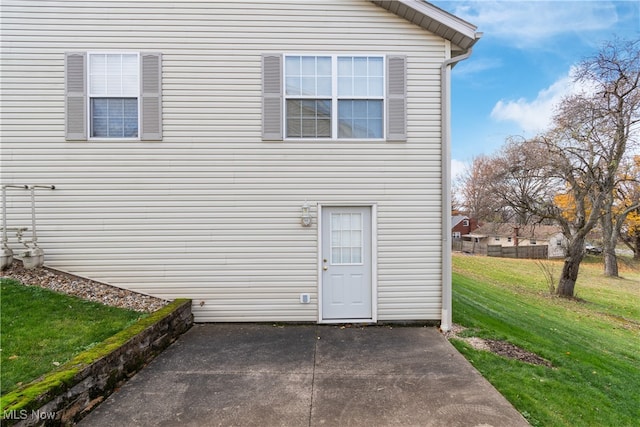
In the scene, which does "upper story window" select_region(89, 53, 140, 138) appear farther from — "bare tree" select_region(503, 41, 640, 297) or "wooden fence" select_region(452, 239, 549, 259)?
"wooden fence" select_region(452, 239, 549, 259)

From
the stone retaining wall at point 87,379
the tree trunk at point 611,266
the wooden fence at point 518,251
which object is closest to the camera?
the stone retaining wall at point 87,379

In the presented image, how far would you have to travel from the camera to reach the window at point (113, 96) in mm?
5008

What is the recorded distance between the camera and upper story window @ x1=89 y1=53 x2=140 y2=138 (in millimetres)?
5059

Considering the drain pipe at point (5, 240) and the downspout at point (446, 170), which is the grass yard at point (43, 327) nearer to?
the drain pipe at point (5, 240)

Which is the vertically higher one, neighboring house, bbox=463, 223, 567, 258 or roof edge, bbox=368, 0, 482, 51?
roof edge, bbox=368, 0, 482, 51

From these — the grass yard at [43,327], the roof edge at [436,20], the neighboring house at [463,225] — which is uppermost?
the roof edge at [436,20]

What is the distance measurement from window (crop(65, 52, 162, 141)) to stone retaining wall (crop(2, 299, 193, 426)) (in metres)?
3.03

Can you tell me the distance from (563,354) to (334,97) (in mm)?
5265

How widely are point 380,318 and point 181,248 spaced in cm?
345

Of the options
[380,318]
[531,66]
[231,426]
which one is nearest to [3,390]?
[231,426]

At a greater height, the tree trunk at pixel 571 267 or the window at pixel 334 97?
the window at pixel 334 97

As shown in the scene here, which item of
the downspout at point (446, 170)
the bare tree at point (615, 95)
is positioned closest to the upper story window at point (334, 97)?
the downspout at point (446, 170)

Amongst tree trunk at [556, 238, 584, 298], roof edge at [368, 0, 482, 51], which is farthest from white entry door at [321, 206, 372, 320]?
tree trunk at [556, 238, 584, 298]

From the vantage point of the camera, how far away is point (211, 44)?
5121 millimetres
